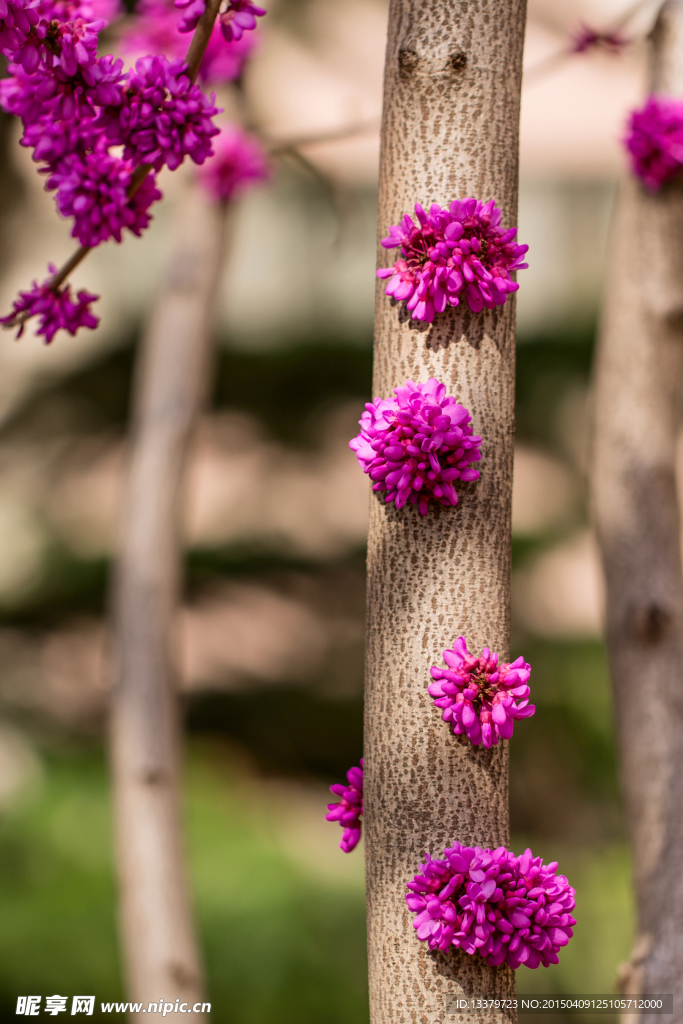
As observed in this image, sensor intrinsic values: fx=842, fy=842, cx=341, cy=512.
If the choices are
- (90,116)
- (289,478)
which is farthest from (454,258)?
(289,478)

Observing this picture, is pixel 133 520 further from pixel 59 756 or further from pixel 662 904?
pixel 59 756

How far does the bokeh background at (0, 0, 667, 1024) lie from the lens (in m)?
5.93

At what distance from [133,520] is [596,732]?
3.36 metres

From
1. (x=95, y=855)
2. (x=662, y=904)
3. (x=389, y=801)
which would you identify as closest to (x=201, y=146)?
(x=389, y=801)

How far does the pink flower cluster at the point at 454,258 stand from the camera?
1331mm

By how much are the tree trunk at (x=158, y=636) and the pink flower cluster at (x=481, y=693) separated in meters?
2.33

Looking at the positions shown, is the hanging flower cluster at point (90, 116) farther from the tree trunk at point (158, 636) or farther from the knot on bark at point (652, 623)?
the tree trunk at point (158, 636)

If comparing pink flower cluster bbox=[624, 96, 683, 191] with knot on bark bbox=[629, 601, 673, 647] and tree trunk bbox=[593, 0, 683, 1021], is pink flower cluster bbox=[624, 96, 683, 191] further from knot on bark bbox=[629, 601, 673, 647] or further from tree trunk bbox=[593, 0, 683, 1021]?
knot on bark bbox=[629, 601, 673, 647]

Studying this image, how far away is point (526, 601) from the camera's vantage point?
6383 millimetres

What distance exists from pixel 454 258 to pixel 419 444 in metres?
0.30

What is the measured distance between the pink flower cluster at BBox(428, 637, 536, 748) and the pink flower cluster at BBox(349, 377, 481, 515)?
0.25m

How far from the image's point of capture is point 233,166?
12.2 feet

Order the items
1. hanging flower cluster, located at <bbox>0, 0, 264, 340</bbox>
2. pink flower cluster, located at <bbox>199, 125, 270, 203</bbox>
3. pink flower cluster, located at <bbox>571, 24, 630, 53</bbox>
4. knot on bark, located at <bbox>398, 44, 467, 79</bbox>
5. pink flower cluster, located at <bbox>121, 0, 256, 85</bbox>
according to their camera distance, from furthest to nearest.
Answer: pink flower cluster, located at <bbox>199, 125, 270, 203</bbox>, pink flower cluster, located at <bbox>121, 0, 256, 85</bbox>, pink flower cluster, located at <bbox>571, 24, 630, 53</bbox>, knot on bark, located at <bbox>398, 44, 467, 79</bbox>, hanging flower cluster, located at <bbox>0, 0, 264, 340</bbox>

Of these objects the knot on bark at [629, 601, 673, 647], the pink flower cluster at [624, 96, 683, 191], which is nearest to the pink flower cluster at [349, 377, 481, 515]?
the knot on bark at [629, 601, 673, 647]
